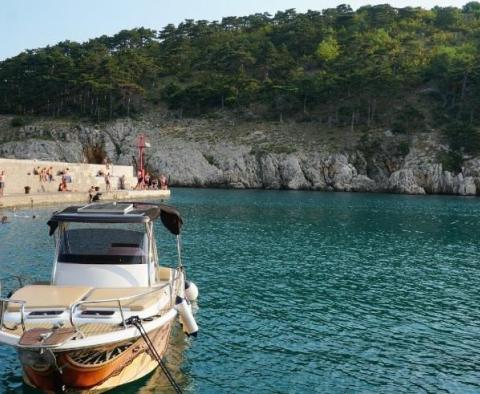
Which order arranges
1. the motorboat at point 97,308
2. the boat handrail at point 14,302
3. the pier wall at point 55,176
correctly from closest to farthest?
the motorboat at point 97,308
the boat handrail at point 14,302
the pier wall at point 55,176

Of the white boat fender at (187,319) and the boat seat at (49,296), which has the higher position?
the boat seat at (49,296)

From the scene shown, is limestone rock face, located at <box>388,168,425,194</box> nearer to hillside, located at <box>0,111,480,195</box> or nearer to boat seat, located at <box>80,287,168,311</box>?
hillside, located at <box>0,111,480,195</box>

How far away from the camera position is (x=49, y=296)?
12.6 metres

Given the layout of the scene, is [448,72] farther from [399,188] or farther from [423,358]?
[423,358]

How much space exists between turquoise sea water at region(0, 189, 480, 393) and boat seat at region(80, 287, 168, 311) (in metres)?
1.96

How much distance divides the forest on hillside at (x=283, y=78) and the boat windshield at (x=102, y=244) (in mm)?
89933

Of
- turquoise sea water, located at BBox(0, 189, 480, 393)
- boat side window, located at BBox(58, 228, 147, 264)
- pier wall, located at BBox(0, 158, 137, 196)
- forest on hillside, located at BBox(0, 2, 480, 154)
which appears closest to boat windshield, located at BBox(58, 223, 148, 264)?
boat side window, located at BBox(58, 228, 147, 264)

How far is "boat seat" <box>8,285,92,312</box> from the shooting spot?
11898mm

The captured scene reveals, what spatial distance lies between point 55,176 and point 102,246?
5371cm

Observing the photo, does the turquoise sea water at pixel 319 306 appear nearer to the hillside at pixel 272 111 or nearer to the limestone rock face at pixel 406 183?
the limestone rock face at pixel 406 183

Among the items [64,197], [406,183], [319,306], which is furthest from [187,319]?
[406,183]

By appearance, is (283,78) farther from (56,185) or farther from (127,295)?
(127,295)

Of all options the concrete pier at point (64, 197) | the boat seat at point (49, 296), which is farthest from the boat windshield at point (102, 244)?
the concrete pier at point (64, 197)

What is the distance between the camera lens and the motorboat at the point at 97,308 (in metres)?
10.5
